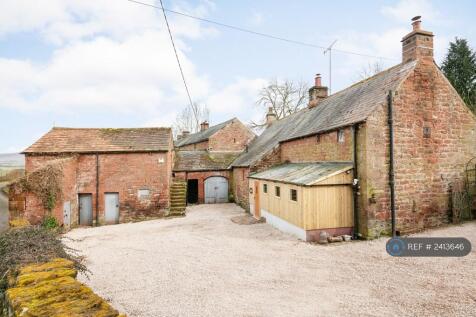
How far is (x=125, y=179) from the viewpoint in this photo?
1858 centimetres

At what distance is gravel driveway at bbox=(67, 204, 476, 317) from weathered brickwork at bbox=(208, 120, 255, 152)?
20018mm

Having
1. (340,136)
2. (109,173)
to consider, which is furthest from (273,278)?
(109,173)

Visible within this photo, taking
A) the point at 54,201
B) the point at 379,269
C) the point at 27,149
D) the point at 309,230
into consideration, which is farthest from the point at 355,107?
the point at 27,149

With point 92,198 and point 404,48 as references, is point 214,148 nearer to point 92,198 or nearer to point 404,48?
point 92,198

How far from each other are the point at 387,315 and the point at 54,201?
51.9ft

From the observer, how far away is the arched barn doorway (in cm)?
2448

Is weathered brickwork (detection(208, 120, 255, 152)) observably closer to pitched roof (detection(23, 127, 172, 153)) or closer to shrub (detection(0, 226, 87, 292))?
pitched roof (detection(23, 127, 172, 153))

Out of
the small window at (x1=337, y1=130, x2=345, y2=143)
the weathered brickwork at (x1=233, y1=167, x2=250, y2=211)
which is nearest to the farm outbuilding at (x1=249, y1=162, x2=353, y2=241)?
the small window at (x1=337, y1=130, x2=345, y2=143)

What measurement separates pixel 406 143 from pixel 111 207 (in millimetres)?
17076

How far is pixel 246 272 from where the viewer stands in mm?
8430

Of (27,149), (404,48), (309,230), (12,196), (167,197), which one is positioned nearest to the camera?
(309,230)

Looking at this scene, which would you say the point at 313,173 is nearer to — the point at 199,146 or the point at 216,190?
the point at 216,190

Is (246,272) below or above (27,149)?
below

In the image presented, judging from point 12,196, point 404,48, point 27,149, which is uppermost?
point 404,48
